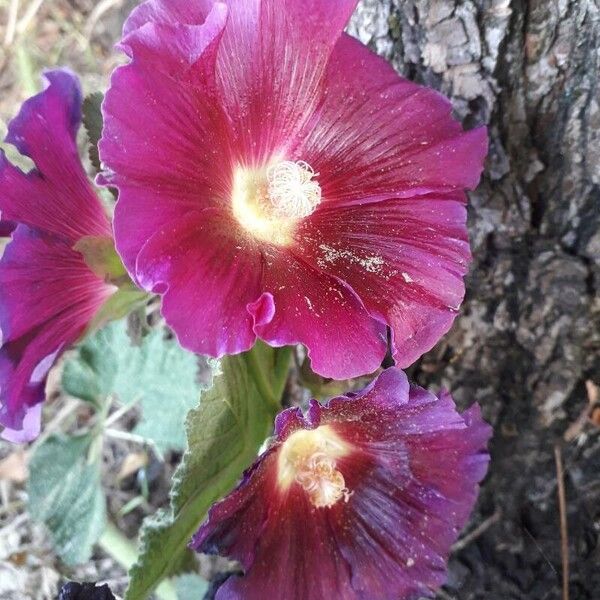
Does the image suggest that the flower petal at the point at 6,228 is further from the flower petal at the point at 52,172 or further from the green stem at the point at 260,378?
the green stem at the point at 260,378

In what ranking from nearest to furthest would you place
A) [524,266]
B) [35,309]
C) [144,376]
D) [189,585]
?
[35,309]
[524,266]
[189,585]
[144,376]

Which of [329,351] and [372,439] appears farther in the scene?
[372,439]

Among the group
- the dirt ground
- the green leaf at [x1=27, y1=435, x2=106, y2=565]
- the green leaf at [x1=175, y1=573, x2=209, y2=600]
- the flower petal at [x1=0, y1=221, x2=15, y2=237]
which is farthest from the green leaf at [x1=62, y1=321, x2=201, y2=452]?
the flower petal at [x1=0, y1=221, x2=15, y2=237]

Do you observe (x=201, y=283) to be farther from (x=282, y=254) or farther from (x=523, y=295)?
(x=523, y=295)

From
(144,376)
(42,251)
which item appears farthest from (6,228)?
(144,376)

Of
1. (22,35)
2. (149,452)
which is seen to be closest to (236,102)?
(149,452)

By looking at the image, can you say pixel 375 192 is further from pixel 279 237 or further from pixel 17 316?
pixel 17 316
